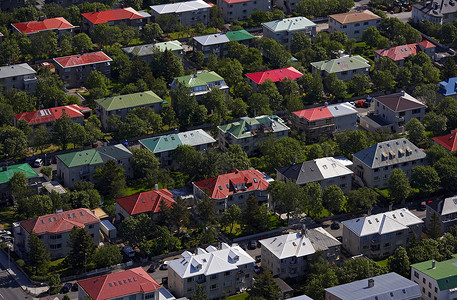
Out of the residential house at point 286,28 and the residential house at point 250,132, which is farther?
the residential house at point 286,28

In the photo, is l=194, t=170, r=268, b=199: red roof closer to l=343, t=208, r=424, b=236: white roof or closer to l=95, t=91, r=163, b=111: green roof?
l=343, t=208, r=424, b=236: white roof

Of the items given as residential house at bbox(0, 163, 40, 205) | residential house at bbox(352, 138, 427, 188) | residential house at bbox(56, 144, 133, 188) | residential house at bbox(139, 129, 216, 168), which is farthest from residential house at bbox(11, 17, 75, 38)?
residential house at bbox(352, 138, 427, 188)

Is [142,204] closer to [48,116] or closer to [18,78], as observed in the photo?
[48,116]

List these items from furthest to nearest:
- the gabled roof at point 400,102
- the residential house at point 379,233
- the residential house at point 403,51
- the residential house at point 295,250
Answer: the residential house at point 403,51 < the gabled roof at point 400,102 < the residential house at point 379,233 < the residential house at point 295,250

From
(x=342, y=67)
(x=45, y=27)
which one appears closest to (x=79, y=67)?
(x=45, y=27)

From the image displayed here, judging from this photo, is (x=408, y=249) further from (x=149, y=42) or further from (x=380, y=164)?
(x=149, y=42)

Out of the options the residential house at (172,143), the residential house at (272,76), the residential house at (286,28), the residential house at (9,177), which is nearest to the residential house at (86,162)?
the residential house at (172,143)

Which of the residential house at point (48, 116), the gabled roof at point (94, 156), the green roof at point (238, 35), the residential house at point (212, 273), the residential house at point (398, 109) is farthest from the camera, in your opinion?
the green roof at point (238, 35)

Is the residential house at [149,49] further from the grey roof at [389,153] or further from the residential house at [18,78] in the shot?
the grey roof at [389,153]
